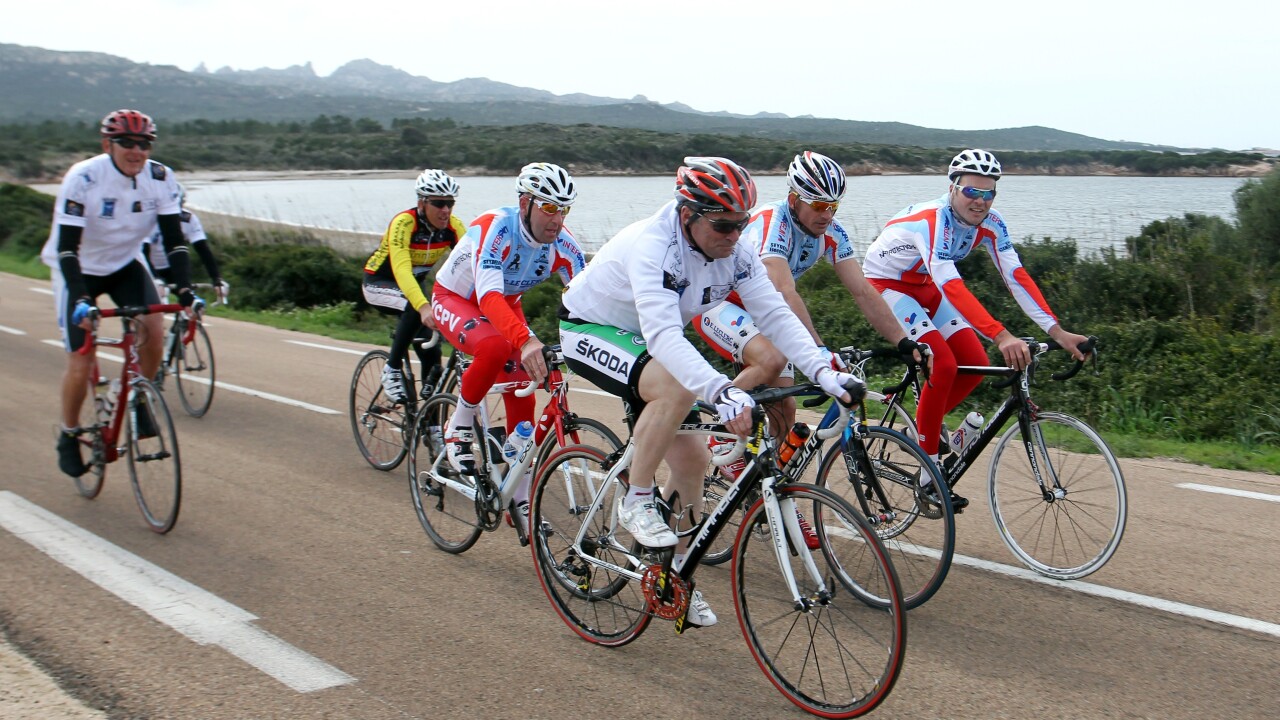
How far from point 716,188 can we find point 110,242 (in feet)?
15.7

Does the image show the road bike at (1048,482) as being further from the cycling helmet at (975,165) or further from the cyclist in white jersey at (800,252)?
the cycling helmet at (975,165)

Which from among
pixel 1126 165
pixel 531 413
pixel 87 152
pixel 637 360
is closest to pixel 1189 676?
pixel 637 360

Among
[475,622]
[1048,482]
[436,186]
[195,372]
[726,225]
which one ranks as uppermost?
[726,225]

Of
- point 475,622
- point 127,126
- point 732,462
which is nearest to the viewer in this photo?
point 732,462

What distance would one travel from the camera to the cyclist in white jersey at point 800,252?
17.5 ft

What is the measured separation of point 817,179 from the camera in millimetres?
5504

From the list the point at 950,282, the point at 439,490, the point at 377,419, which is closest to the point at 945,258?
the point at 950,282

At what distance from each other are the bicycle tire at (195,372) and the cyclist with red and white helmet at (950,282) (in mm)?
6532

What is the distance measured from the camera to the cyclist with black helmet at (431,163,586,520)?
17.7 ft

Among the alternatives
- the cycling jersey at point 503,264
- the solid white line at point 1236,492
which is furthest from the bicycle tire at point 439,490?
the solid white line at point 1236,492

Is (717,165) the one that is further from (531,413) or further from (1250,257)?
(1250,257)

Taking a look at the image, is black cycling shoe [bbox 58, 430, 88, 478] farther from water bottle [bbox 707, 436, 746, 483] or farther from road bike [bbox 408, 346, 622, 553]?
water bottle [bbox 707, 436, 746, 483]

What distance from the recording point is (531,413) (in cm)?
573

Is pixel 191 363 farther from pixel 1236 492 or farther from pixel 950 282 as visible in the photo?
pixel 1236 492
